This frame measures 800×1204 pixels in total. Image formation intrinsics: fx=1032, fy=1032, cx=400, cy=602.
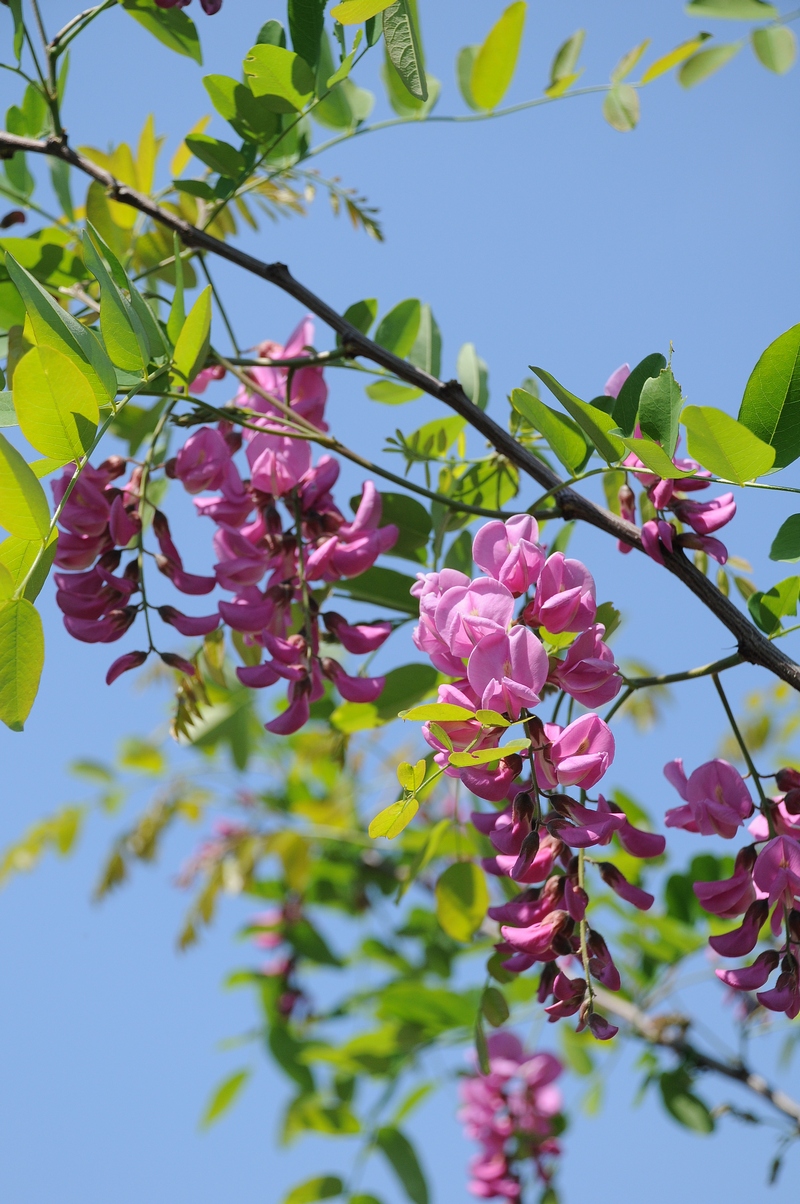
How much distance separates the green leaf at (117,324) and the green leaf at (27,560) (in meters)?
0.16

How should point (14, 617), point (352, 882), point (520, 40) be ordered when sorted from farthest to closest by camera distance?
point (352, 882)
point (520, 40)
point (14, 617)

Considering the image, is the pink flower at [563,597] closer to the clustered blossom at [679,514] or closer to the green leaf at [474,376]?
the clustered blossom at [679,514]

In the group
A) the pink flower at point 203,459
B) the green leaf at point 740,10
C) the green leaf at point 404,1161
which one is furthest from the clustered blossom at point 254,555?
the green leaf at point 404,1161

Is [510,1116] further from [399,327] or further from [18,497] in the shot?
[18,497]

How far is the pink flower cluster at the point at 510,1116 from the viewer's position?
203 cm

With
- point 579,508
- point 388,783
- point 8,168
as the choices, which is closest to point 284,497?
point 579,508

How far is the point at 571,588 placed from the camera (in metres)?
0.72

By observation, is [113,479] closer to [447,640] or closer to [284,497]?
[284,497]

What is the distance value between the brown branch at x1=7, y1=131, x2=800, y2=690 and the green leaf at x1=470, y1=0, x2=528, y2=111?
479mm

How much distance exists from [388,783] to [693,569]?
161cm

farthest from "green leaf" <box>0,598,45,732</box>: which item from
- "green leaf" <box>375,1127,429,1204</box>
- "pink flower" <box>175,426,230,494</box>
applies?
A: "green leaf" <box>375,1127,429,1204</box>

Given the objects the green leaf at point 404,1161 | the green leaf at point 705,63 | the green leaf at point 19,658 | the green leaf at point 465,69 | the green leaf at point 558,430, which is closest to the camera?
the green leaf at point 19,658

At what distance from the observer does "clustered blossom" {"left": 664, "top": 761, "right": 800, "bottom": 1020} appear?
2.38ft

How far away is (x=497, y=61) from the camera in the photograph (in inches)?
49.6
